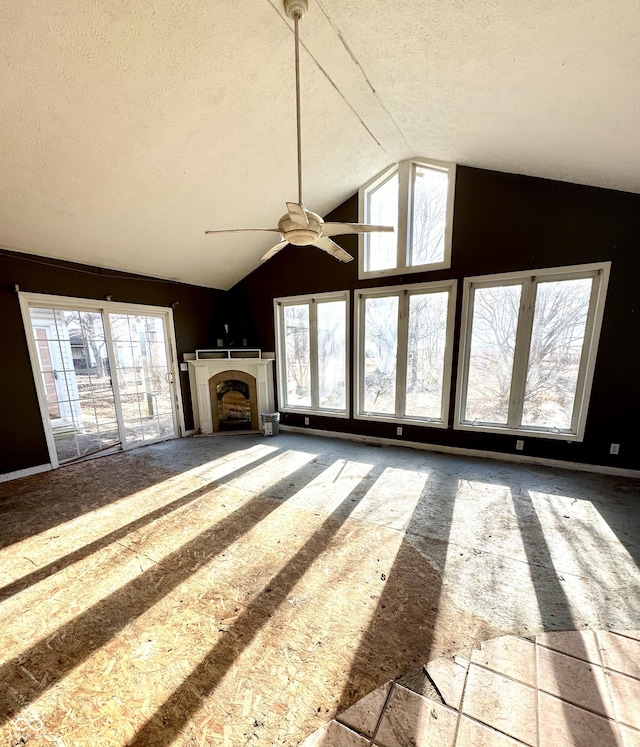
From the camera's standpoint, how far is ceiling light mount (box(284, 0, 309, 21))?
188 cm

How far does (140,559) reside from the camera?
2180 mm

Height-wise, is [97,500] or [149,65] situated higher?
[149,65]

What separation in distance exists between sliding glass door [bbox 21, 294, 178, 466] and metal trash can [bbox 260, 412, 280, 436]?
163 centimetres

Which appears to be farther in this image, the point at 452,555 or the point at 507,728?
the point at 452,555

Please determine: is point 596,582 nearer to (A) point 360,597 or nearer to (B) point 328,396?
(A) point 360,597

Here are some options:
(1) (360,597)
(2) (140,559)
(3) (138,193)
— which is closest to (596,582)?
(1) (360,597)

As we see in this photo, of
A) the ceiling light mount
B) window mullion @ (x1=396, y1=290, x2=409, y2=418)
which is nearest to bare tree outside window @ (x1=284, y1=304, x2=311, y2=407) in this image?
window mullion @ (x1=396, y1=290, x2=409, y2=418)

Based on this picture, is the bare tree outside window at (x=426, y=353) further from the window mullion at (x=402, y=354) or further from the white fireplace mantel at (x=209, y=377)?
the white fireplace mantel at (x=209, y=377)

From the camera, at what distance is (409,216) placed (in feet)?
13.5

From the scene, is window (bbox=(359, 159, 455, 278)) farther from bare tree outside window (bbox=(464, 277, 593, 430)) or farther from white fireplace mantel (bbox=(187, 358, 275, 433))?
white fireplace mantel (bbox=(187, 358, 275, 433))

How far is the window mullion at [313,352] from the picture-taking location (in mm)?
5012

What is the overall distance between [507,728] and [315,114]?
440 centimetres

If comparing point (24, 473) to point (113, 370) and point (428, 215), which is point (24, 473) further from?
point (428, 215)

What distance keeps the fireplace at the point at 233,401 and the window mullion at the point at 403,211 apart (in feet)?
10.5
